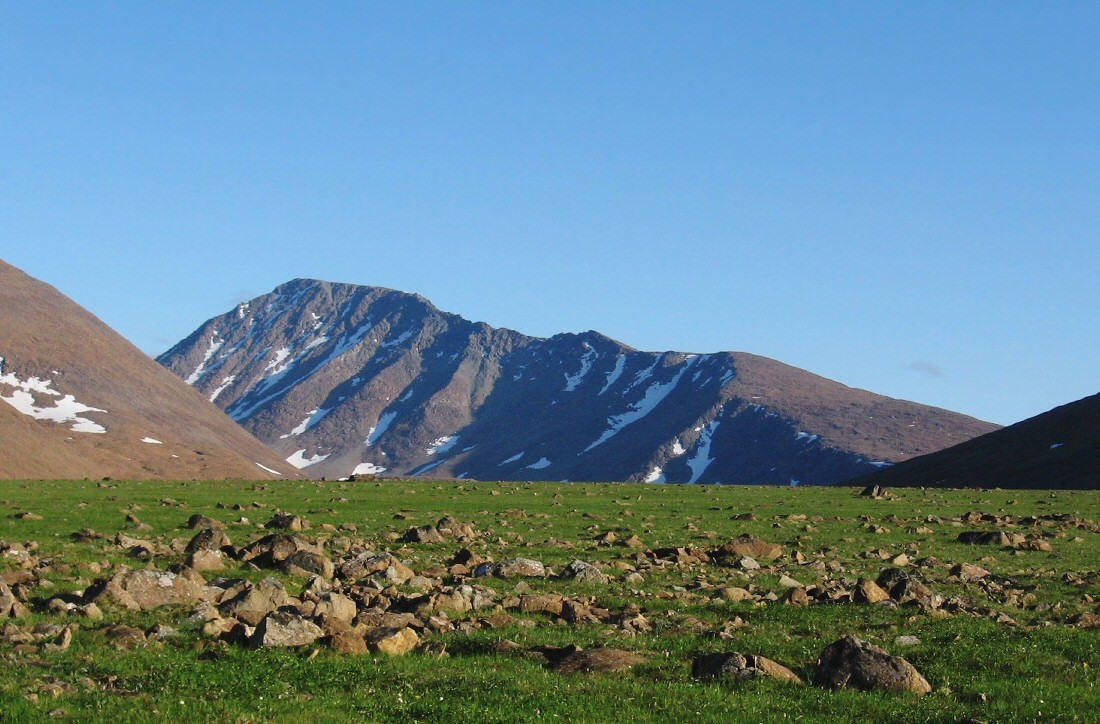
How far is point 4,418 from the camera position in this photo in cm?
16100

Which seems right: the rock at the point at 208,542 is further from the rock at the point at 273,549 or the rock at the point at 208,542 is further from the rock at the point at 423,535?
the rock at the point at 423,535

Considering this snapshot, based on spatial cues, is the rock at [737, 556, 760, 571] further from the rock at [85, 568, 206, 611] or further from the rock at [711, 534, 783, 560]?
the rock at [85, 568, 206, 611]

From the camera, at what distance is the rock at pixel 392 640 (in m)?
18.8

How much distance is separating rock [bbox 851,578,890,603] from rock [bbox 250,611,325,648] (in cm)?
1333

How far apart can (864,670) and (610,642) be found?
5052mm

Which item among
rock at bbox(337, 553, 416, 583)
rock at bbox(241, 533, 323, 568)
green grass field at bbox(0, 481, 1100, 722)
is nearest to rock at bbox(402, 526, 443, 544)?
green grass field at bbox(0, 481, 1100, 722)

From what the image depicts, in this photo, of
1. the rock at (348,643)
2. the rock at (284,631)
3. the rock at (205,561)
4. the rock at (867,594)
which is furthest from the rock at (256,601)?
the rock at (867,594)

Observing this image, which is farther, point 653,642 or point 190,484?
point 190,484

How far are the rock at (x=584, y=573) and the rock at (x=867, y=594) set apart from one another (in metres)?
7.04

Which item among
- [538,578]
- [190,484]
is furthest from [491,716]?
[190,484]

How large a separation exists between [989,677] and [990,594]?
11276 mm

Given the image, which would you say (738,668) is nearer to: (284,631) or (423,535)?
(284,631)

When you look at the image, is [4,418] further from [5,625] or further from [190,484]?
[5,625]

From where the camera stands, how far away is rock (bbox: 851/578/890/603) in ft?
82.7
